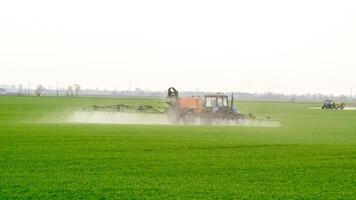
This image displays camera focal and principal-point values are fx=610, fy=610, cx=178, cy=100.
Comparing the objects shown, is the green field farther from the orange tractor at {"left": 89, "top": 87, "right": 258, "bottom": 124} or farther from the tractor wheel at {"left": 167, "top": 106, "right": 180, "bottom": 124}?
the tractor wheel at {"left": 167, "top": 106, "right": 180, "bottom": 124}

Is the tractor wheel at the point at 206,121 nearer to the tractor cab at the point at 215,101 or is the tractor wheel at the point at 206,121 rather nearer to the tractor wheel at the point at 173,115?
the tractor cab at the point at 215,101

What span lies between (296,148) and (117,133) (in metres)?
9.38

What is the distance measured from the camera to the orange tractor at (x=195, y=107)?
38219mm

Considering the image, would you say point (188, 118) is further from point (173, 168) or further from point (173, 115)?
point (173, 168)

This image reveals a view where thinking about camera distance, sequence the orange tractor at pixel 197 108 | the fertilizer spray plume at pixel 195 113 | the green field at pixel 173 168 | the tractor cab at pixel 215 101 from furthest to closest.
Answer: the tractor cab at pixel 215 101
the orange tractor at pixel 197 108
the fertilizer spray plume at pixel 195 113
the green field at pixel 173 168

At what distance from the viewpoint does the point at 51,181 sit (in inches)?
543

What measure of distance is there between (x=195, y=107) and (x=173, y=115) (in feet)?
4.94

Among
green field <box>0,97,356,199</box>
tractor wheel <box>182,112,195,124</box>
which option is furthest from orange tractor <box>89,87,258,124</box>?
green field <box>0,97,356,199</box>

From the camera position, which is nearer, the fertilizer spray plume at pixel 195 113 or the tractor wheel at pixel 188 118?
the fertilizer spray plume at pixel 195 113

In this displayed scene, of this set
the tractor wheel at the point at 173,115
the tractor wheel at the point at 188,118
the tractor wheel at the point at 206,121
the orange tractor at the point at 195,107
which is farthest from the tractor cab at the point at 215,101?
the tractor wheel at the point at 173,115

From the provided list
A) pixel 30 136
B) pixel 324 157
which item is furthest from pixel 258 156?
pixel 30 136

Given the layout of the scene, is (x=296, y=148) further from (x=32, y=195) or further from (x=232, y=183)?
(x=32, y=195)

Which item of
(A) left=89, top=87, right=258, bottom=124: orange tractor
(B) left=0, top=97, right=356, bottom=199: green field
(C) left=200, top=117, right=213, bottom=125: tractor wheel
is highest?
(A) left=89, top=87, right=258, bottom=124: orange tractor

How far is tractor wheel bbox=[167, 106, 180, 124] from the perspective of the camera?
3878cm
